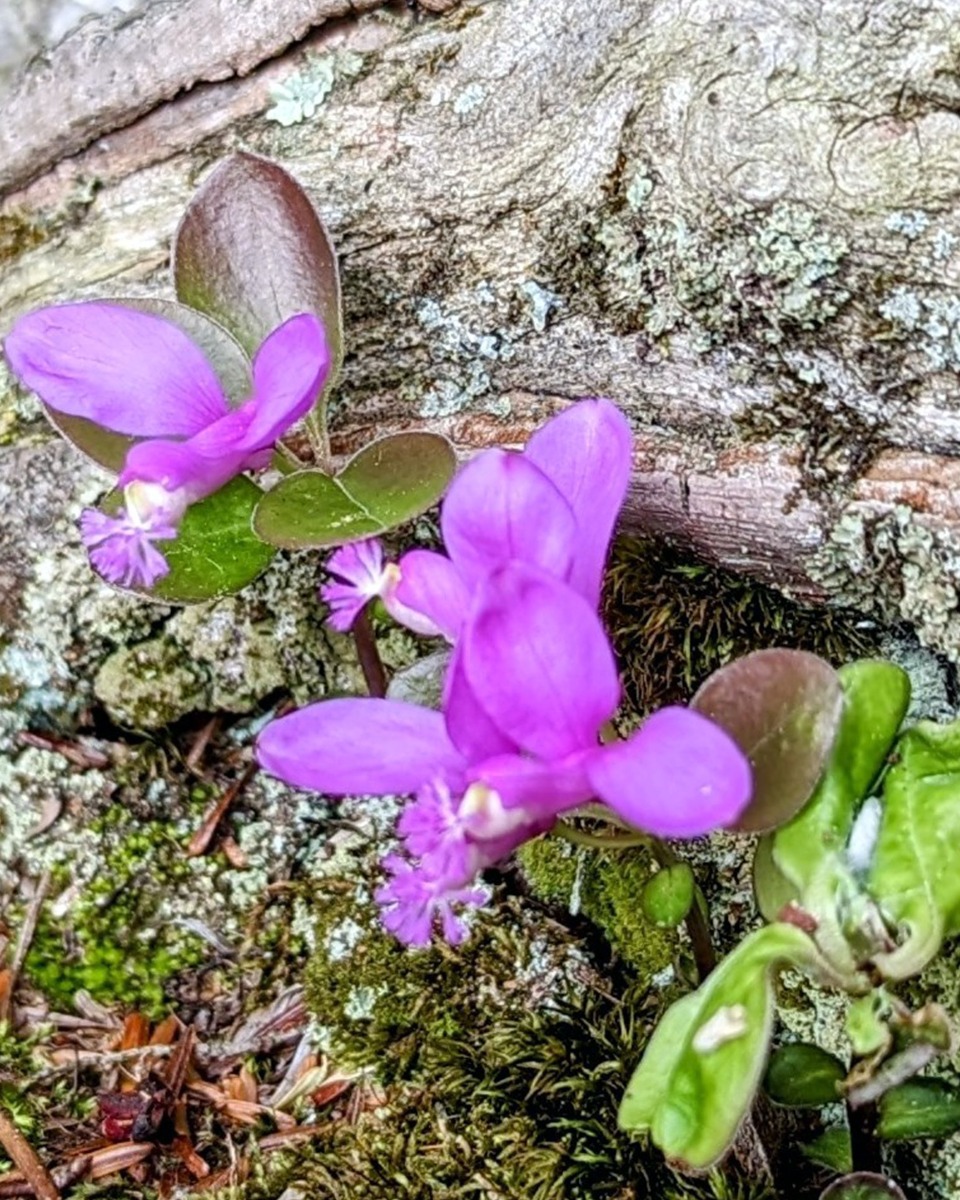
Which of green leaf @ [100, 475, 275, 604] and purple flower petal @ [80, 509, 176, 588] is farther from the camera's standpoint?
green leaf @ [100, 475, 275, 604]

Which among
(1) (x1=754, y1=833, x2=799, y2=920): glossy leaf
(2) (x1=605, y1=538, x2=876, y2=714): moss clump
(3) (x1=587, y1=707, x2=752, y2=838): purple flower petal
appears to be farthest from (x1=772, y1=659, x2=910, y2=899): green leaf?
(2) (x1=605, y1=538, x2=876, y2=714): moss clump

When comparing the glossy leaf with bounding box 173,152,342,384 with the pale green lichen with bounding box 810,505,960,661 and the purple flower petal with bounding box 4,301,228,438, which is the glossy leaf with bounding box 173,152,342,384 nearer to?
the purple flower petal with bounding box 4,301,228,438

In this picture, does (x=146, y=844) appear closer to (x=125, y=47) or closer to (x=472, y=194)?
(x=472, y=194)

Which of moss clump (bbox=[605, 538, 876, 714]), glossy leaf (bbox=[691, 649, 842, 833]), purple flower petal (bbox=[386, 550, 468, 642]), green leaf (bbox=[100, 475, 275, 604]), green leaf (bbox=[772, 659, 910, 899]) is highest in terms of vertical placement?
purple flower petal (bbox=[386, 550, 468, 642])

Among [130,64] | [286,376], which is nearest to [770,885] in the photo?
[286,376]

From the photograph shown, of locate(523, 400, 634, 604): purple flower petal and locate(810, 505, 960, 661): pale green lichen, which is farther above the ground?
locate(523, 400, 634, 604): purple flower petal

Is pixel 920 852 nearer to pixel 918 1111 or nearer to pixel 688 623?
pixel 918 1111
